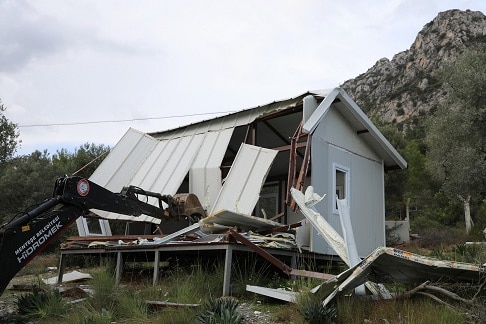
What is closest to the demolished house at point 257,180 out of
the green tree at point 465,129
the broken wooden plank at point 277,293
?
the broken wooden plank at point 277,293

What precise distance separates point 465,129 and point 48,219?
15.8 metres

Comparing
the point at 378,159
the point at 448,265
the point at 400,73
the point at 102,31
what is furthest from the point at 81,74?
the point at 400,73

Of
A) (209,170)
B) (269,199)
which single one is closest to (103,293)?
(209,170)

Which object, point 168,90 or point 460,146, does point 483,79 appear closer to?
point 460,146

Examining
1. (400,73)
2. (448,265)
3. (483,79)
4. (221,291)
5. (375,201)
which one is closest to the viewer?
(448,265)

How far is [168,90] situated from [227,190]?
7.24 metres

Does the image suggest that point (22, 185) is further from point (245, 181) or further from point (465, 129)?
point (465, 129)

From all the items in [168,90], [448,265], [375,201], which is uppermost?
[168,90]

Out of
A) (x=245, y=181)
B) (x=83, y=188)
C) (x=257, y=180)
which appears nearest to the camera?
(x=83, y=188)

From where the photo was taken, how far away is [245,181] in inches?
408

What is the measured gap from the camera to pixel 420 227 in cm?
2798

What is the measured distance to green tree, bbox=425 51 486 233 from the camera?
1769cm

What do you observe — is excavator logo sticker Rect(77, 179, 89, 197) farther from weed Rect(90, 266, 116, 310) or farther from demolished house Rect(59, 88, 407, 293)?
demolished house Rect(59, 88, 407, 293)

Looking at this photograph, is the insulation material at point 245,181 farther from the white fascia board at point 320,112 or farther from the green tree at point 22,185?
the green tree at point 22,185
